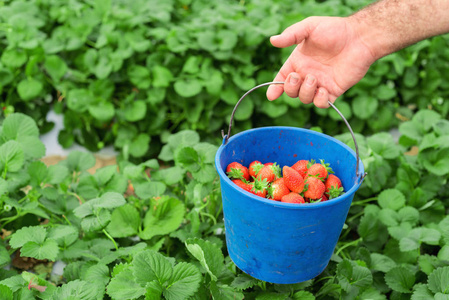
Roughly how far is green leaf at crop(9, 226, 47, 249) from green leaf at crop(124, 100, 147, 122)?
142 centimetres

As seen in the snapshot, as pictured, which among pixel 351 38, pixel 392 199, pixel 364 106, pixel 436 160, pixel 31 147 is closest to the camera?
pixel 351 38

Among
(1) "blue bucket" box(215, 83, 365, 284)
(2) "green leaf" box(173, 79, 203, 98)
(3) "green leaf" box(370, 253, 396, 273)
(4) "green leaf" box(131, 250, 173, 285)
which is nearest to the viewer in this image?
(1) "blue bucket" box(215, 83, 365, 284)

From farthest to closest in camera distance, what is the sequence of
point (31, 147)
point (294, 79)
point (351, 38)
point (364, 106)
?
point (364, 106)
point (31, 147)
point (351, 38)
point (294, 79)

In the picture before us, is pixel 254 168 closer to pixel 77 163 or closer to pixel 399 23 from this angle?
pixel 399 23

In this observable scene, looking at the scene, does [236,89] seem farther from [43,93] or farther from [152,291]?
[152,291]

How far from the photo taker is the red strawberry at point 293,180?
1.28 m

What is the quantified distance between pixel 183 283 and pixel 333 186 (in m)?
0.54

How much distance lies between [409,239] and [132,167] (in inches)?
48.4

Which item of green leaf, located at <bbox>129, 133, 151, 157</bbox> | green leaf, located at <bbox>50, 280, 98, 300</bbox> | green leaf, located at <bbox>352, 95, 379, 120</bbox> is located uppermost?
green leaf, located at <bbox>50, 280, 98, 300</bbox>

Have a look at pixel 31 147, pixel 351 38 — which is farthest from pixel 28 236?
pixel 351 38

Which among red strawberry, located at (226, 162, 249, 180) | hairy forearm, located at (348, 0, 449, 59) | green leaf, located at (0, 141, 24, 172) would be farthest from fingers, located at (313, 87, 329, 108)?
green leaf, located at (0, 141, 24, 172)

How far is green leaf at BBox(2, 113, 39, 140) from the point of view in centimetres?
192

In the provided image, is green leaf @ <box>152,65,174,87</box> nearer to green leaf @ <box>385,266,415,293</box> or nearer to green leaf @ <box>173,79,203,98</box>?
green leaf @ <box>173,79,203,98</box>

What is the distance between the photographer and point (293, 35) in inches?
55.1
